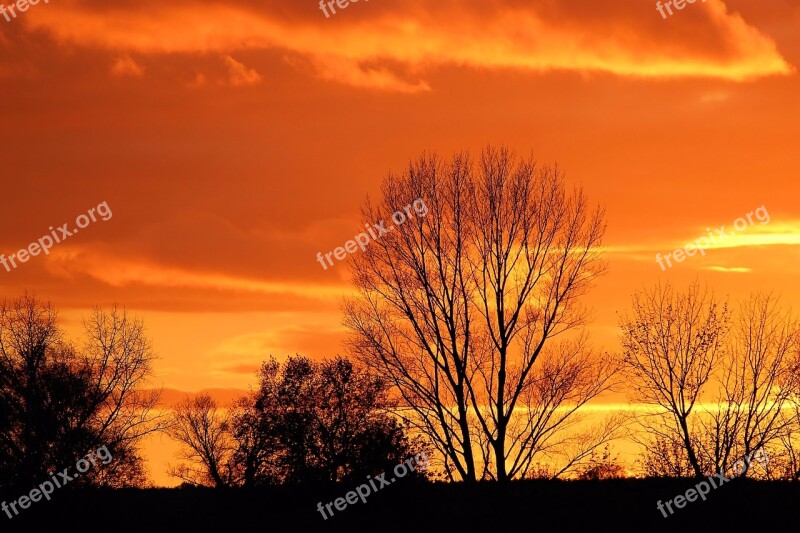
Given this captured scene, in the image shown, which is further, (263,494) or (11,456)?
(11,456)

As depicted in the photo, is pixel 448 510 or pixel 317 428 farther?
pixel 317 428

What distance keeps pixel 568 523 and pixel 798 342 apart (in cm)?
2238

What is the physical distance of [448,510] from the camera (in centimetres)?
3619

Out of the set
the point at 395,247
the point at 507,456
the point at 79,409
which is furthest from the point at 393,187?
the point at 79,409

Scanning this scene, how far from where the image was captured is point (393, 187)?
46.2 meters

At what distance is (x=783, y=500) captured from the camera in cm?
3434

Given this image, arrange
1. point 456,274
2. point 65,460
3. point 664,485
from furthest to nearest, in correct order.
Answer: point 65,460 < point 456,274 < point 664,485

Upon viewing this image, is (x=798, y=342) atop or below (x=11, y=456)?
below

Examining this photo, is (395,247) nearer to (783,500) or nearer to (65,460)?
(783,500)

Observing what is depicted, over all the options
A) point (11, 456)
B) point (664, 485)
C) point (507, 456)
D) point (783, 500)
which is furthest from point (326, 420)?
point (783, 500)

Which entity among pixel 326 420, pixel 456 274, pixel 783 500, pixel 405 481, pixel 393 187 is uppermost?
pixel 393 187

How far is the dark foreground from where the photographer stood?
34.1 metres

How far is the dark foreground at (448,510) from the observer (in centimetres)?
3409

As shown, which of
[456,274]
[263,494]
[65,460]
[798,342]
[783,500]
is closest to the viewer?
[783,500]
